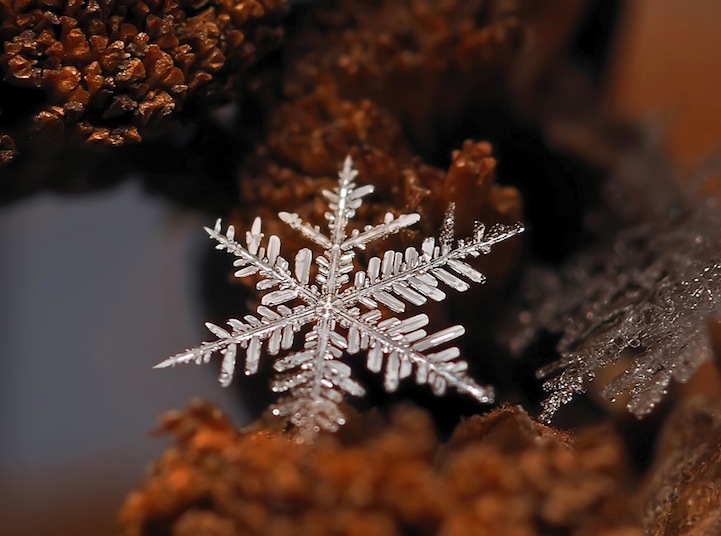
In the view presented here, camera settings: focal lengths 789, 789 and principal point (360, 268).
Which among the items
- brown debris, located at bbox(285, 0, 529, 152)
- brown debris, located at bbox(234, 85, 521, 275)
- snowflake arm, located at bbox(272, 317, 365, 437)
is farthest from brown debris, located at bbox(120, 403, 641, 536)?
brown debris, located at bbox(285, 0, 529, 152)

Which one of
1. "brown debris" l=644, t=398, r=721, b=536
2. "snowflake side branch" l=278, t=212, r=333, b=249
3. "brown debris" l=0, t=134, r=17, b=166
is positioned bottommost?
"brown debris" l=644, t=398, r=721, b=536

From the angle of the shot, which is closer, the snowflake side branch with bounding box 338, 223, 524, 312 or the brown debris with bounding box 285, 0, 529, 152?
the snowflake side branch with bounding box 338, 223, 524, 312

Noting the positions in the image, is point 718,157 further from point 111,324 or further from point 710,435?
point 111,324

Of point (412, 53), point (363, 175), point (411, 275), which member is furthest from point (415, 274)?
point (412, 53)

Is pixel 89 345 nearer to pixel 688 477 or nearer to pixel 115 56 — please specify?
pixel 115 56

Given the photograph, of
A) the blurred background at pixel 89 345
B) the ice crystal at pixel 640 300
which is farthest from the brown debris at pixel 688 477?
the blurred background at pixel 89 345

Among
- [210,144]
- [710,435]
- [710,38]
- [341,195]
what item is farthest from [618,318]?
[710,38]

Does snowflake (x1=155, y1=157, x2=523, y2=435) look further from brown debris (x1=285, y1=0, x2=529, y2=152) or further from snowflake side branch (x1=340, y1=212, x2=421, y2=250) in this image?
brown debris (x1=285, y1=0, x2=529, y2=152)
